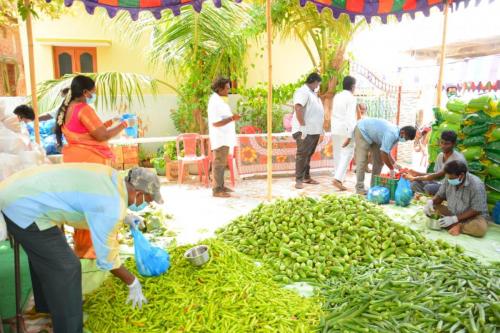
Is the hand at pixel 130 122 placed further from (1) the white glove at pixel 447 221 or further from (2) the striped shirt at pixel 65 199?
(1) the white glove at pixel 447 221

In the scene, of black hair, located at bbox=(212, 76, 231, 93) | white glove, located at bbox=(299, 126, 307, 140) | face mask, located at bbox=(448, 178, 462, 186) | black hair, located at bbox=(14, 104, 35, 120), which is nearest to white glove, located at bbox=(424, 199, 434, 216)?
face mask, located at bbox=(448, 178, 462, 186)

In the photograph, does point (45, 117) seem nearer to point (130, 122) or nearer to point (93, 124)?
point (130, 122)

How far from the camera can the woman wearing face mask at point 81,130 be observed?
3.73 meters

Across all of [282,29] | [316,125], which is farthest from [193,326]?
[282,29]

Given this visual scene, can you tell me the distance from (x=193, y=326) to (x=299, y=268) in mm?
1247

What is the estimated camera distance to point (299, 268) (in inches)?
142

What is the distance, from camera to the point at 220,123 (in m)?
6.20

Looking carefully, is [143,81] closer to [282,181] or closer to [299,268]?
[282,181]

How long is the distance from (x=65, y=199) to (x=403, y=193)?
5.05 metres

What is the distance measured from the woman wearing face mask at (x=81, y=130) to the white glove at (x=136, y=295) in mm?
1112

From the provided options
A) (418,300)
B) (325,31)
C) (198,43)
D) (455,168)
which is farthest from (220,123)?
(418,300)

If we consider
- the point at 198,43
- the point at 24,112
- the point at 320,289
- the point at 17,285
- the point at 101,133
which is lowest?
the point at 320,289

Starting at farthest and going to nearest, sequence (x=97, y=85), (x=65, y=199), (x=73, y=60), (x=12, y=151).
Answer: (x=73, y=60) < (x=97, y=85) < (x=12, y=151) < (x=65, y=199)

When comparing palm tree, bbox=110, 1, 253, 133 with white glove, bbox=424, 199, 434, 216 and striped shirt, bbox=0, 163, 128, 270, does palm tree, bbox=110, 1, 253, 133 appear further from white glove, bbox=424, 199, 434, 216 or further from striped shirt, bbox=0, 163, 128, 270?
striped shirt, bbox=0, 163, 128, 270
